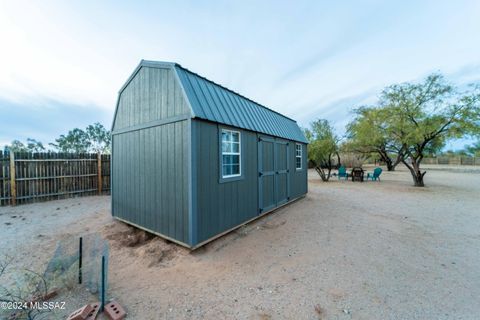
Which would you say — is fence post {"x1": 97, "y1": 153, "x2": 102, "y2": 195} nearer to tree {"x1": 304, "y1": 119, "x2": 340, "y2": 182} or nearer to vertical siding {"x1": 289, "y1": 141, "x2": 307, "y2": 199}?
vertical siding {"x1": 289, "y1": 141, "x2": 307, "y2": 199}

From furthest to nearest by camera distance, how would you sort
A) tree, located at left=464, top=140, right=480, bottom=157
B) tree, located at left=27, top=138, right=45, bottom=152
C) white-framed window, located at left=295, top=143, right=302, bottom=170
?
1. tree, located at left=464, top=140, right=480, bottom=157
2. tree, located at left=27, top=138, right=45, bottom=152
3. white-framed window, located at left=295, top=143, right=302, bottom=170

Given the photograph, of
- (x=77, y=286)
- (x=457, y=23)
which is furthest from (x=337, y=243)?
(x=457, y=23)

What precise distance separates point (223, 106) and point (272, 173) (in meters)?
2.66

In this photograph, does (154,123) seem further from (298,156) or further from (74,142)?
(74,142)

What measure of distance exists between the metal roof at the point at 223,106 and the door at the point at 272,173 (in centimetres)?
39

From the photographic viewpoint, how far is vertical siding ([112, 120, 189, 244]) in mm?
3189

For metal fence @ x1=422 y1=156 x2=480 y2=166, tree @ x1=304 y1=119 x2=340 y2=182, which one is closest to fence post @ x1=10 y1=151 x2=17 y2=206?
tree @ x1=304 y1=119 x2=340 y2=182

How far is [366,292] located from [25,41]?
9934 millimetres

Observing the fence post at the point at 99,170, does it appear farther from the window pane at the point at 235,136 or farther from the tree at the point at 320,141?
the tree at the point at 320,141

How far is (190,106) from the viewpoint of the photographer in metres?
2.99

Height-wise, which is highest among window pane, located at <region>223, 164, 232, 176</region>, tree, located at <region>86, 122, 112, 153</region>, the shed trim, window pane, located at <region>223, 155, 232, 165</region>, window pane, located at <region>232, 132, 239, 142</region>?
tree, located at <region>86, 122, 112, 153</region>

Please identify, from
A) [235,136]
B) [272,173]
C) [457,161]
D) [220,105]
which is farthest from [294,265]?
[457,161]

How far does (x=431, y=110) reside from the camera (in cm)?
897

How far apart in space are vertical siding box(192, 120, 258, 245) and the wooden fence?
774cm
